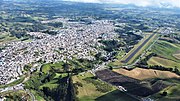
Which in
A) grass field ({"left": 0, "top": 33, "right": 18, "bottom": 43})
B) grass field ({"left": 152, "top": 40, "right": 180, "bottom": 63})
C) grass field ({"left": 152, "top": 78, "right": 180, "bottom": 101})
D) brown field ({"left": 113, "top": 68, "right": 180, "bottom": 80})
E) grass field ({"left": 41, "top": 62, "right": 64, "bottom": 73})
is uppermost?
grass field ({"left": 152, "top": 78, "right": 180, "bottom": 101})

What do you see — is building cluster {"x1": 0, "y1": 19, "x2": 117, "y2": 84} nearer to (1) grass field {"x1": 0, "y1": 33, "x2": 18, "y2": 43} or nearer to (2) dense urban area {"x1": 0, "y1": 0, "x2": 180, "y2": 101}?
(2) dense urban area {"x1": 0, "y1": 0, "x2": 180, "y2": 101}

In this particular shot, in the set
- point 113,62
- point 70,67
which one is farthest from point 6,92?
point 113,62

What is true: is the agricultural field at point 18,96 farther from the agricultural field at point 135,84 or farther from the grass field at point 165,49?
the grass field at point 165,49

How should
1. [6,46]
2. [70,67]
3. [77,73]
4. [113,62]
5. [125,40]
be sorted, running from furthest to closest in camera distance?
[125,40], [6,46], [113,62], [70,67], [77,73]

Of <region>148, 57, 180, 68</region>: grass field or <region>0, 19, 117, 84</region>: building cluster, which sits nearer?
<region>0, 19, 117, 84</region>: building cluster

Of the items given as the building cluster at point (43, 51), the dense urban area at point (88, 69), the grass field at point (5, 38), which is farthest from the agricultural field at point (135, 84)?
the grass field at point (5, 38)

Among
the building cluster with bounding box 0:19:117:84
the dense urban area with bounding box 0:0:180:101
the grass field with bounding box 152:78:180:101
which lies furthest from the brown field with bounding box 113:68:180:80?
the building cluster with bounding box 0:19:117:84

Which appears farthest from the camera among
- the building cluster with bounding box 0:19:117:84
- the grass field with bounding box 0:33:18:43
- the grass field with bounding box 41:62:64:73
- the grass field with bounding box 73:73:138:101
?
the grass field with bounding box 0:33:18:43

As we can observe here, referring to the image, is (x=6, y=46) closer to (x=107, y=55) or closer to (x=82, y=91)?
(x=107, y=55)

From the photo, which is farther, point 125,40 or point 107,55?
point 125,40
